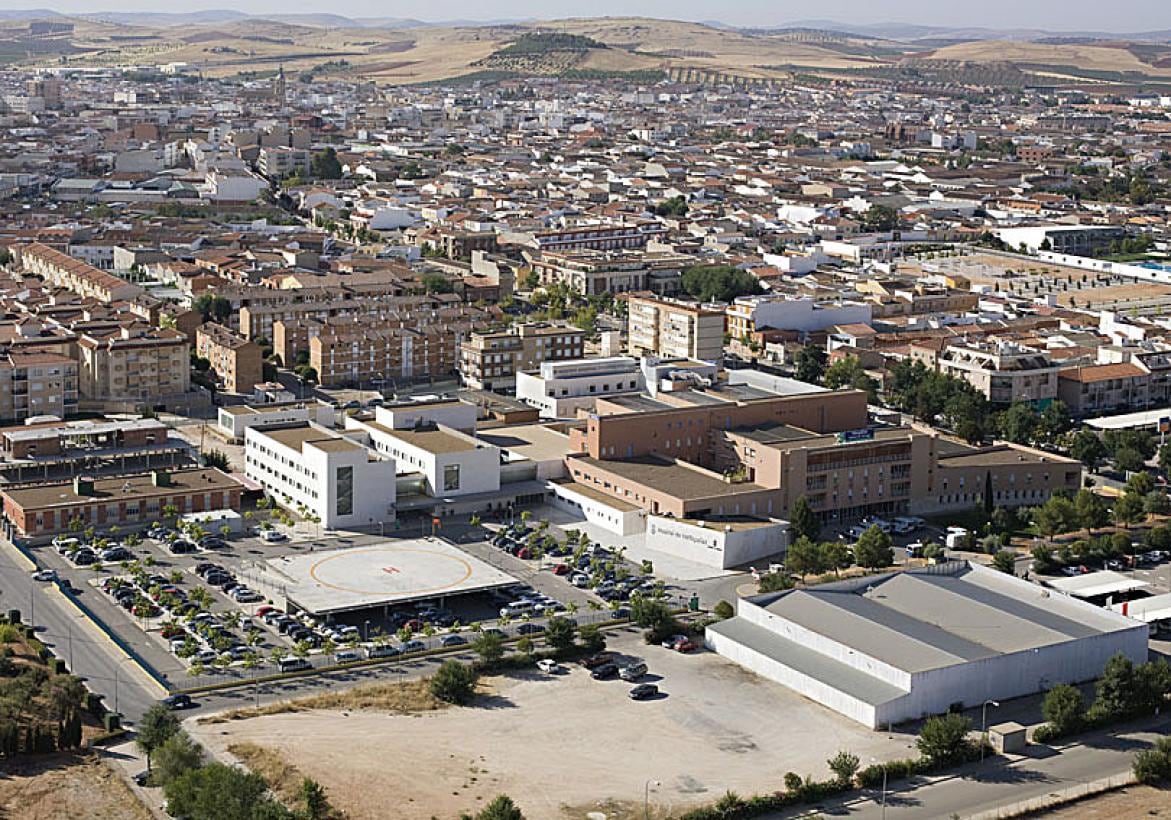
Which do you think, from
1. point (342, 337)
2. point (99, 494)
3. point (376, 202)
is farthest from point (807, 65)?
point (99, 494)

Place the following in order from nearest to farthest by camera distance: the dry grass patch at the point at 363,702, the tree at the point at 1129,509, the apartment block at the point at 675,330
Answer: the dry grass patch at the point at 363,702 < the tree at the point at 1129,509 < the apartment block at the point at 675,330

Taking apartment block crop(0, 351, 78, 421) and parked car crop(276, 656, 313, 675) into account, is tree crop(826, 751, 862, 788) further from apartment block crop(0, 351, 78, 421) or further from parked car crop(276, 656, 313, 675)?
apartment block crop(0, 351, 78, 421)

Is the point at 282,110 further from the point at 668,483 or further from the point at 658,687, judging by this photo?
the point at 658,687

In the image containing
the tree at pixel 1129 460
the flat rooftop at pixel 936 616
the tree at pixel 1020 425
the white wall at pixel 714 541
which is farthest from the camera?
the tree at pixel 1020 425

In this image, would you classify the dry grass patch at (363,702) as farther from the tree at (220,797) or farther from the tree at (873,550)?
the tree at (873,550)

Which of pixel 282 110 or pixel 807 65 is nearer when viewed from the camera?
pixel 282 110

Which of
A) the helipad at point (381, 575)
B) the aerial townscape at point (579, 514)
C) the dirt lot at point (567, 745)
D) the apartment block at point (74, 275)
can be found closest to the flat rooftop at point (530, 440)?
the aerial townscape at point (579, 514)
